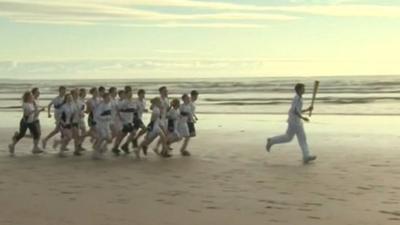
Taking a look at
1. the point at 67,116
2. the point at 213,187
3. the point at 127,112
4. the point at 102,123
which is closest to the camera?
the point at 213,187

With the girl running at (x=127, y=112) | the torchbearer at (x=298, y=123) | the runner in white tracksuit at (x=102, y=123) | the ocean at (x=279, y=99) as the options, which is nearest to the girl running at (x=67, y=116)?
the runner in white tracksuit at (x=102, y=123)

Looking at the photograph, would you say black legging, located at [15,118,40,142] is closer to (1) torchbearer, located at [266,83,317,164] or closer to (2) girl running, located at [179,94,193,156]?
(2) girl running, located at [179,94,193,156]

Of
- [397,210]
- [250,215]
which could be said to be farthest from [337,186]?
[250,215]

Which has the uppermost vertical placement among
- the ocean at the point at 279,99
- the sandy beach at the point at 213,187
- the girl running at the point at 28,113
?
the girl running at the point at 28,113

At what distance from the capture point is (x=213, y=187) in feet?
38.4

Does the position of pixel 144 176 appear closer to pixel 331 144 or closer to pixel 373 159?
pixel 373 159

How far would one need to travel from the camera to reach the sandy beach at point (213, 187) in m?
9.21

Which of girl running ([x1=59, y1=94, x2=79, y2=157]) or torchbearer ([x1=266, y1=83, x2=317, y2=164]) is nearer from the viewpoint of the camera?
torchbearer ([x1=266, y1=83, x2=317, y2=164])

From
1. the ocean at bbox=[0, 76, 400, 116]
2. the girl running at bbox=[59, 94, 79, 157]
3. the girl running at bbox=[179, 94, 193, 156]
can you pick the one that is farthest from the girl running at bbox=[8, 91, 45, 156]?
the ocean at bbox=[0, 76, 400, 116]

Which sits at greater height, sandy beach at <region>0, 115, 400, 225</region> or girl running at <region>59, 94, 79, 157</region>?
girl running at <region>59, 94, 79, 157</region>

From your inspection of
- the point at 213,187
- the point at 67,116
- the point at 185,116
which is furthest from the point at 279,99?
the point at 213,187

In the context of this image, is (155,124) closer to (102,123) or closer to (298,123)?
(102,123)

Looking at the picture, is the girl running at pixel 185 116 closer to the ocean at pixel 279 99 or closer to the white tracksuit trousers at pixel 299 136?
the white tracksuit trousers at pixel 299 136

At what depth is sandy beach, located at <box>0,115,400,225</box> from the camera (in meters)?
9.21
